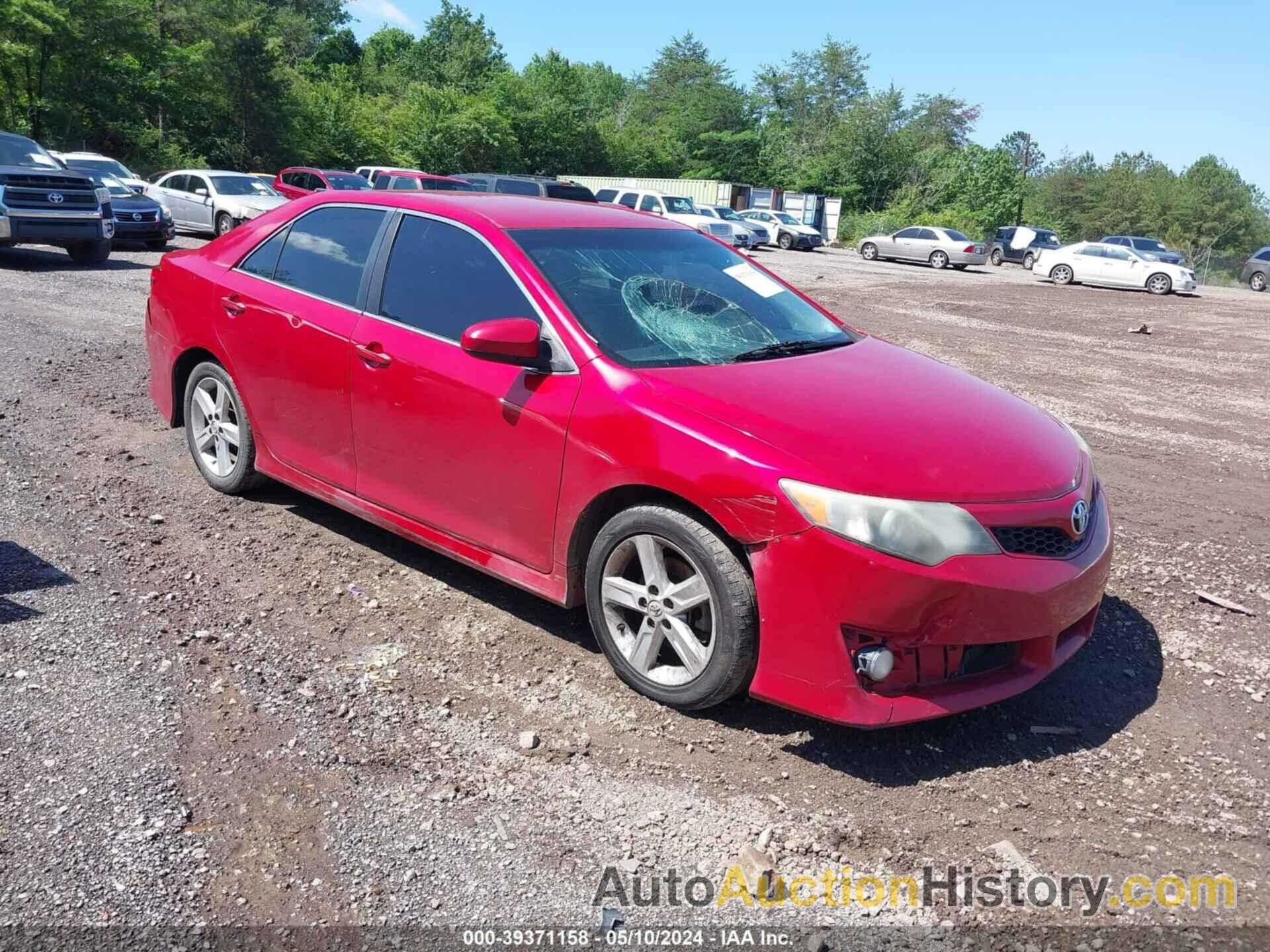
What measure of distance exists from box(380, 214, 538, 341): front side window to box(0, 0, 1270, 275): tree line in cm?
3239

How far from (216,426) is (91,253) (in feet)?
43.4

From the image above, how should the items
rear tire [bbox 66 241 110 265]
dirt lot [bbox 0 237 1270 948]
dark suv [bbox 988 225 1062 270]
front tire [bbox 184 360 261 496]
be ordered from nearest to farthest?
dirt lot [bbox 0 237 1270 948]
front tire [bbox 184 360 261 496]
rear tire [bbox 66 241 110 265]
dark suv [bbox 988 225 1062 270]

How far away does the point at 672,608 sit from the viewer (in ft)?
11.5

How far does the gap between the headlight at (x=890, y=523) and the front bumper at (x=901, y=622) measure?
1.3 inches

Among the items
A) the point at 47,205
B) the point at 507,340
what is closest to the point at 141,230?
the point at 47,205

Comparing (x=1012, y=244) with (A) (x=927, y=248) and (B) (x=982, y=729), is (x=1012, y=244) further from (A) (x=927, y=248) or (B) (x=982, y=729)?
(B) (x=982, y=729)

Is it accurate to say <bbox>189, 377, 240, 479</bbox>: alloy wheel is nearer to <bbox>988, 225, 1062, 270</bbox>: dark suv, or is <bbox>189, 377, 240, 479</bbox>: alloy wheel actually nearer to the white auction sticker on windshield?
the white auction sticker on windshield

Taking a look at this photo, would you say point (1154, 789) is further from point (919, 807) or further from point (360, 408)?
point (360, 408)

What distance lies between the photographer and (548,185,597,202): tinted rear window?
77.1 feet

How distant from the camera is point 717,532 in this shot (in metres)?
3.37

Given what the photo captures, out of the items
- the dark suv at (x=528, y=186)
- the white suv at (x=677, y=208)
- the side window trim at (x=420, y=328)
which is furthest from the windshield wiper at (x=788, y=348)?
the white suv at (x=677, y=208)

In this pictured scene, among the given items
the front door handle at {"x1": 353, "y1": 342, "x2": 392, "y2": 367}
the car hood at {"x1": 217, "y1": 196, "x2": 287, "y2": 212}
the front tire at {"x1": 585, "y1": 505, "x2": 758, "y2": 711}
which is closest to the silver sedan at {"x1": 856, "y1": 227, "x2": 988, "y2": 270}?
the car hood at {"x1": 217, "y1": 196, "x2": 287, "y2": 212}

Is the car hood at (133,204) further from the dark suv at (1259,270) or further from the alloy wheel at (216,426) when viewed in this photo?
the dark suv at (1259,270)

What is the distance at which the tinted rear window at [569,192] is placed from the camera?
23.5m
